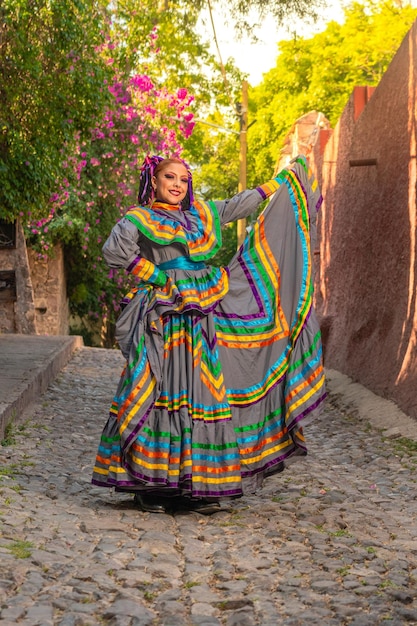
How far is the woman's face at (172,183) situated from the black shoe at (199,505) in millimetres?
1506

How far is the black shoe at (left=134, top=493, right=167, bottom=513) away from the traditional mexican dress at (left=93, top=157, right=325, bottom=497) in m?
0.11

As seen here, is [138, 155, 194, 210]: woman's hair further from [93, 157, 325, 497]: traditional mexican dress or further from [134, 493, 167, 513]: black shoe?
[134, 493, 167, 513]: black shoe

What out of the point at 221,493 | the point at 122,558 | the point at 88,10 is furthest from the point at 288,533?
the point at 88,10

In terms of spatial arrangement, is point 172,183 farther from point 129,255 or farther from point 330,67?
point 330,67

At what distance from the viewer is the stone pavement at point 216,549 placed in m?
3.38

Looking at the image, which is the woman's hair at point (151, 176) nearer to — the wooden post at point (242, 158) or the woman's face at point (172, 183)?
the woman's face at point (172, 183)

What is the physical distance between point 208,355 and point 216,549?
3.46 ft

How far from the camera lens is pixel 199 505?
198 inches

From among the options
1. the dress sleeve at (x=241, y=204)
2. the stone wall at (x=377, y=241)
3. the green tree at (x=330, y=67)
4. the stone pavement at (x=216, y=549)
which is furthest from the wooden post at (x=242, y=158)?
the dress sleeve at (x=241, y=204)

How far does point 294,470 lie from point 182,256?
1.87m

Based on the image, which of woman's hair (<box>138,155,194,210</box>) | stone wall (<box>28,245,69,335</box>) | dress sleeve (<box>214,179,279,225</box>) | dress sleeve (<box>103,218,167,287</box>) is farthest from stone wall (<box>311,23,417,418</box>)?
stone wall (<box>28,245,69,335</box>)

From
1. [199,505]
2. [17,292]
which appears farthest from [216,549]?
[17,292]

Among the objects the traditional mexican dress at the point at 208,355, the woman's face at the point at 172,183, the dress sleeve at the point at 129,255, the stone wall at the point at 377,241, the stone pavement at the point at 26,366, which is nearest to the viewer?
the traditional mexican dress at the point at 208,355

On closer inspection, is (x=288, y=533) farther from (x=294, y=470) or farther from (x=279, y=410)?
(x=294, y=470)
